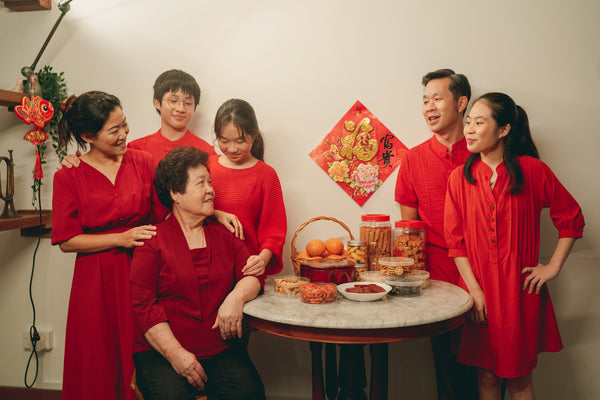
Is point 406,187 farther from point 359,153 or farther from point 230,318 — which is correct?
point 230,318

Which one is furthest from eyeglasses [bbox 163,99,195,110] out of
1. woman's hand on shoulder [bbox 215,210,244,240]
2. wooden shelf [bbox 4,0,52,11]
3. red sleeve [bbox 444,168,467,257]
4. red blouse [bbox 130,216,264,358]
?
red sleeve [bbox 444,168,467,257]

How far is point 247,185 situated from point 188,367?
908 millimetres

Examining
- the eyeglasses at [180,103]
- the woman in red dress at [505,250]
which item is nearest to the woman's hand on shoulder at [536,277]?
Result: the woman in red dress at [505,250]

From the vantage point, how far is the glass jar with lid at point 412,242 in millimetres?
2010

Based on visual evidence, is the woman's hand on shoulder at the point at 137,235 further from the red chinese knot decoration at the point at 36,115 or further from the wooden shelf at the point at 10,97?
the wooden shelf at the point at 10,97

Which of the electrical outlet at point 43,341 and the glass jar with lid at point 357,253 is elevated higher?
the glass jar with lid at point 357,253

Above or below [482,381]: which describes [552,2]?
above

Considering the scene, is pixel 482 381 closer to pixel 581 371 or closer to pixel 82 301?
pixel 581 371

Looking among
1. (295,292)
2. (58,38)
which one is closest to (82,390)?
(295,292)

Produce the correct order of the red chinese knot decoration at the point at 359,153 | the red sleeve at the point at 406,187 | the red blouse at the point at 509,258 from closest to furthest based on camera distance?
the red blouse at the point at 509,258
the red sleeve at the point at 406,187
the red chinese knot decoration at the point at 359,153

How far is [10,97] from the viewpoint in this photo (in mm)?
2334

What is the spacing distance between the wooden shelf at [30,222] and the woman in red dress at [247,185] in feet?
3.94

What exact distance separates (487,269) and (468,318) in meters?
0.24

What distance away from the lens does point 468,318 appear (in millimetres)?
1815
